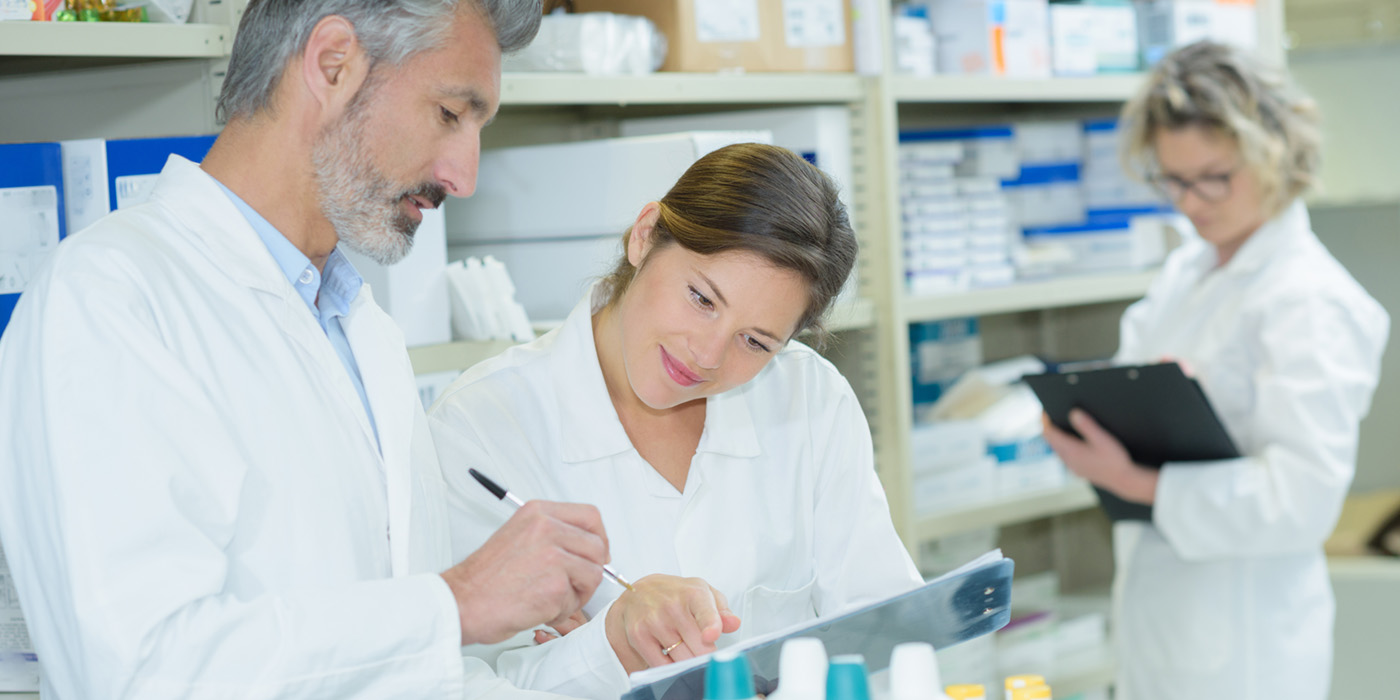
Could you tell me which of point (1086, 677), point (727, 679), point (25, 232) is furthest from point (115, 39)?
point (1086, 677)

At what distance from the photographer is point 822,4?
2223 mm

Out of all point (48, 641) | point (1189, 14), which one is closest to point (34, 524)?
point (48, 641)

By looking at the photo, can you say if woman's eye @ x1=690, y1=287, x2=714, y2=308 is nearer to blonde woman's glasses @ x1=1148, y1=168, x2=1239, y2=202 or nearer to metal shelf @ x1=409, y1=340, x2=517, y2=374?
metal shelf @ x1=409, y1=340, x2=517, y2=374

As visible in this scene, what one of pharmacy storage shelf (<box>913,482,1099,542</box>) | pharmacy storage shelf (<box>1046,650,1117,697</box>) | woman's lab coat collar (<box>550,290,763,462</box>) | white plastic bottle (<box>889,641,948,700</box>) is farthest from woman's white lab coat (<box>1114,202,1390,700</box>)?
white plastic bottle (<box>889,641,948,700</box>)

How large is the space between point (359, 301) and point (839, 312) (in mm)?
1084

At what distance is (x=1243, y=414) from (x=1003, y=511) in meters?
0.51

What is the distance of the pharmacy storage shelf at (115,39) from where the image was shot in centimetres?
133

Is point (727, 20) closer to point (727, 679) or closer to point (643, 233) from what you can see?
point (643, 233)

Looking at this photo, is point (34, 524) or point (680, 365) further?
point (680, 365)

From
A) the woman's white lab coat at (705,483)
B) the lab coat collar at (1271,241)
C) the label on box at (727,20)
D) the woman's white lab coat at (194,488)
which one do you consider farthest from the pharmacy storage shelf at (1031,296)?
the woman's white lab coat at (194,488)

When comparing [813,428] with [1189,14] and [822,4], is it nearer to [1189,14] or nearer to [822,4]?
[822,4]

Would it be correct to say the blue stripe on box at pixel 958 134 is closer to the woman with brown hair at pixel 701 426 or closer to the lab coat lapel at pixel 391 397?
the woman with brown hair at pixel 701 426

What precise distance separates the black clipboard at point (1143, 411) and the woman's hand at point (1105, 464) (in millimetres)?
20

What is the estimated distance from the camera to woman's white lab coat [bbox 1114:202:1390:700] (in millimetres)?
2156
